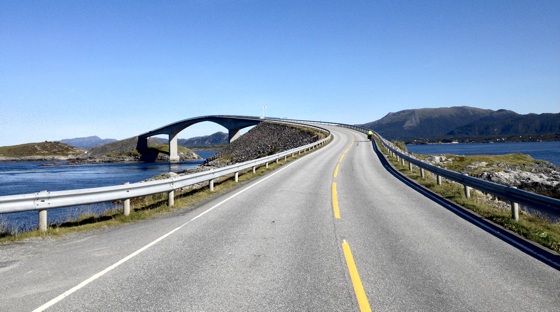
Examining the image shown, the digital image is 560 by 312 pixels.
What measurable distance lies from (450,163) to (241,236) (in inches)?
1469

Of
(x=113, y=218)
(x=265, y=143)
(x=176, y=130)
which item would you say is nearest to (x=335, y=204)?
(x=113, y=218)

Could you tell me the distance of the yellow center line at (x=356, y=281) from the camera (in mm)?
4137

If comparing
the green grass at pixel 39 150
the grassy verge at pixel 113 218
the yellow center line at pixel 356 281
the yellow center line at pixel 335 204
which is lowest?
the grassy verge at pixel 113 218

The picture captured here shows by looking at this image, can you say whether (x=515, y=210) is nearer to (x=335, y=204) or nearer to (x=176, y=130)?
(x=335, y=204)

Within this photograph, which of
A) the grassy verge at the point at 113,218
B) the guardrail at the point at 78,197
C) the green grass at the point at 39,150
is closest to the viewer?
the guardrail at the point at 78,197

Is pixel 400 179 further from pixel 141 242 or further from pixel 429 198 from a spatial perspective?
pixel 141 242

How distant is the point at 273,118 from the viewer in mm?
91875

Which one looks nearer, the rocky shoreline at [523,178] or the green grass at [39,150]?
the rocky shoreline at [523,178]

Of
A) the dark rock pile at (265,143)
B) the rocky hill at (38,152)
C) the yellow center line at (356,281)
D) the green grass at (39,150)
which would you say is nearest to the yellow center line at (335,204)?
the yellow center line at (356,281)

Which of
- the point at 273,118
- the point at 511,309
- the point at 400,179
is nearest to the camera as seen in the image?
the point at 511,309

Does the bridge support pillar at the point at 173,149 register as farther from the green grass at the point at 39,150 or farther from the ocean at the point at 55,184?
the ocean at the point at 55,184

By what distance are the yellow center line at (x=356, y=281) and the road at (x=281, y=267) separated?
0.02 m

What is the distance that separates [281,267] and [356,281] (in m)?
→ 1.22

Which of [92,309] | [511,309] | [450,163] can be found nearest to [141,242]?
[92,309]
